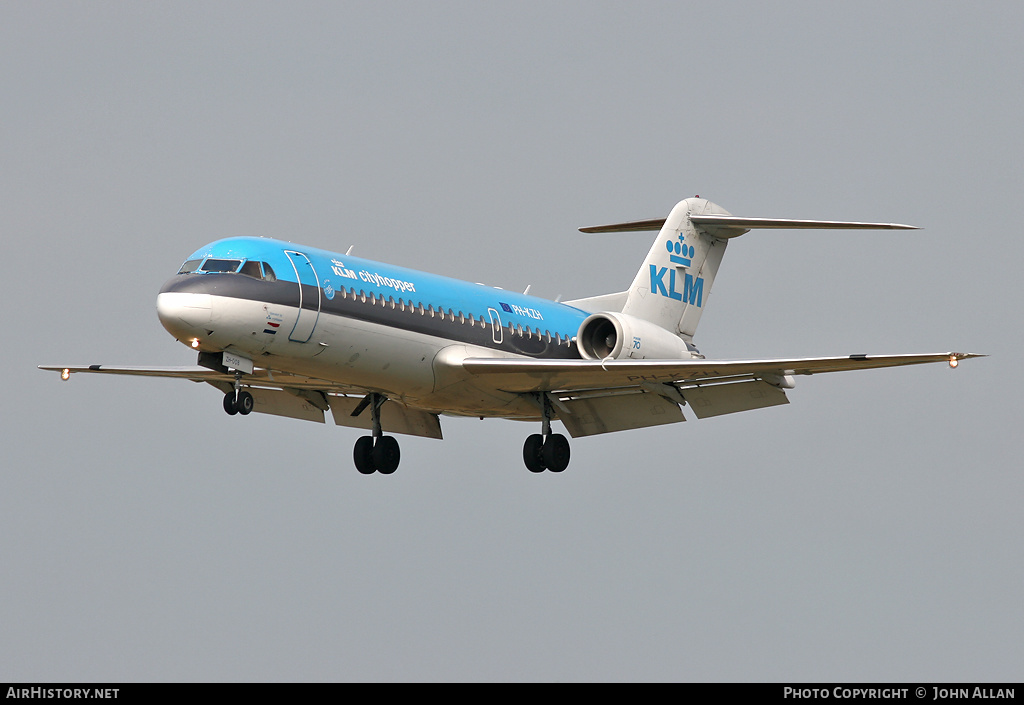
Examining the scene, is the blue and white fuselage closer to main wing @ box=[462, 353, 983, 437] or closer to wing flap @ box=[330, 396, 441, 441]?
main wing @ box=[462, 353, 983, 437]

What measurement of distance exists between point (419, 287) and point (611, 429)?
522 cm

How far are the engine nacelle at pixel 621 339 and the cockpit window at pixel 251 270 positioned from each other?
23.6ft

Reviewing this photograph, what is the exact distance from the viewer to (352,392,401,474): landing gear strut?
30438 mm

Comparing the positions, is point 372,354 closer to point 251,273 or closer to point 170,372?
point 251,273

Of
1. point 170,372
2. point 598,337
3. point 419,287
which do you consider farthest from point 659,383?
point 170,372

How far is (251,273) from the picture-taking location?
82.6ft

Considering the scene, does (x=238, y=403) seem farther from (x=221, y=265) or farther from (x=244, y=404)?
(x=221, y=265)

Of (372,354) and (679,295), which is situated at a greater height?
(679,295)

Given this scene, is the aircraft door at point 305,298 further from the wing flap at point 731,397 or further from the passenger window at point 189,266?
the wing flap at point 731,397

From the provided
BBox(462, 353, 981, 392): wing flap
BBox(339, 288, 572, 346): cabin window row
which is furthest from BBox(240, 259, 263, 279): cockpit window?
BBox(462, 353, 981, 392): wing flap

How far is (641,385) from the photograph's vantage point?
28375 mm

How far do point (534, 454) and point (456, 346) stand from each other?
3139 millimetres
